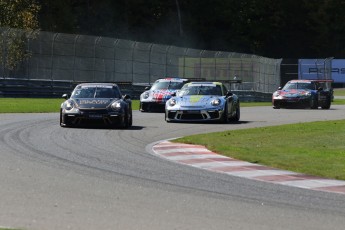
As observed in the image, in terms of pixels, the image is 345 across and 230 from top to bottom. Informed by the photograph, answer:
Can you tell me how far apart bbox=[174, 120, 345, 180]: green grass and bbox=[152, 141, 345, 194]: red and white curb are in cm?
32

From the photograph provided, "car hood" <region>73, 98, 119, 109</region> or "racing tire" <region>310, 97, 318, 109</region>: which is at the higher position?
"car hood" <region>73, 98, 119, 109</region>

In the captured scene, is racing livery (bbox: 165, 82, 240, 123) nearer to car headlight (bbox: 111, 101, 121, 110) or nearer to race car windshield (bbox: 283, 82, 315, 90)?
car headlight (bbox: 111, 101, 121, 110)

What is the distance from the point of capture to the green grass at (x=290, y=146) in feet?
52.5

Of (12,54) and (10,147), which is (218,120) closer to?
(10,147)

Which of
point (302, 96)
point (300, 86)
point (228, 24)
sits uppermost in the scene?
point (228, 24)

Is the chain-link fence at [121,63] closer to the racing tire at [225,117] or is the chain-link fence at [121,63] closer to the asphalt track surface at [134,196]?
the racing tire at [225,117]

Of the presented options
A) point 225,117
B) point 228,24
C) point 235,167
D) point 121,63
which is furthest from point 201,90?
point 228,24

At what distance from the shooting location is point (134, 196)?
1188 centimetres

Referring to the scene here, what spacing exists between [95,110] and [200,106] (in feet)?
14.4

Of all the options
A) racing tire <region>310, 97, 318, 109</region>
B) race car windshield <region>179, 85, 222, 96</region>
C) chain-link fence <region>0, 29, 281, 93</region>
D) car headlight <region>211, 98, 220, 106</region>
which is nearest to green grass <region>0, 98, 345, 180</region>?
car headlight <region>211, 98, 220, 106</region>

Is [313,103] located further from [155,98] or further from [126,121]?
[126,121]

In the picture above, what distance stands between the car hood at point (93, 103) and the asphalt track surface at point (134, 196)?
20.2 ft

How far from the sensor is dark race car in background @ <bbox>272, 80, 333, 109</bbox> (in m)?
43.1

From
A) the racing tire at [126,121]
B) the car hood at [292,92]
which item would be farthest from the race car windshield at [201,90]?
the car hood at [292,92]
